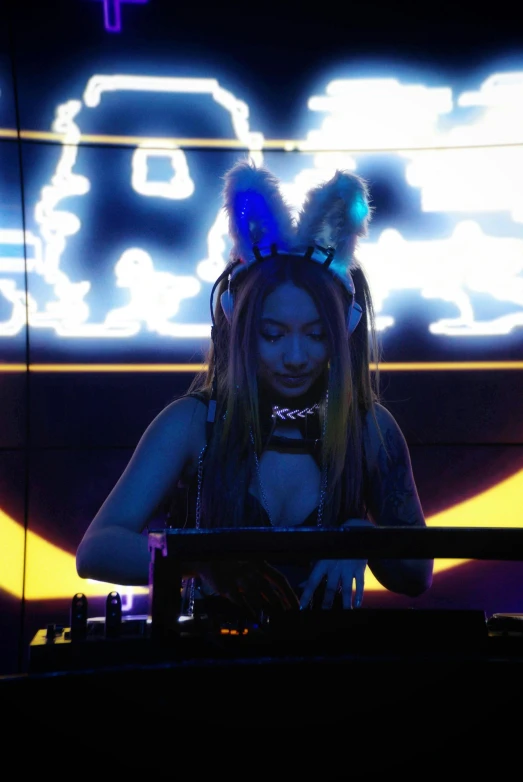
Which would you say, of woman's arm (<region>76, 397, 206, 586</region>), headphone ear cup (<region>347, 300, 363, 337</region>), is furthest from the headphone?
woman's arm (<region>76, 397, 206, 586</region>)

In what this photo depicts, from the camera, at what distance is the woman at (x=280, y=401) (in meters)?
1.63

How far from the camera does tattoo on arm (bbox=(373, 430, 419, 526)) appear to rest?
1.69 metres

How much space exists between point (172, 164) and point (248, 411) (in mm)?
1328

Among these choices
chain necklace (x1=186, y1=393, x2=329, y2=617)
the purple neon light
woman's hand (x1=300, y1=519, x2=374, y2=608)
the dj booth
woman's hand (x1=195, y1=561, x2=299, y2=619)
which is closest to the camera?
the dj booth

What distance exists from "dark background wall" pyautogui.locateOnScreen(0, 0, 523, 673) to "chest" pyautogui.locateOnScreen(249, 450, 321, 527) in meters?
1.02

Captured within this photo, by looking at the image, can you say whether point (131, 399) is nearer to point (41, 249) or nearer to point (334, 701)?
point (41, 249)

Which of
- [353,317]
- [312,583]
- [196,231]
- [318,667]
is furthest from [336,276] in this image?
[318,667]

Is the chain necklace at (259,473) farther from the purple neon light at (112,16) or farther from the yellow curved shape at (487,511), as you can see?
the purple neon light at (112,16)

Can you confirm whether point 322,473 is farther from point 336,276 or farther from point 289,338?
point 336,276

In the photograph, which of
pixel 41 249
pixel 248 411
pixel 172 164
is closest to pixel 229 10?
pixel 172 164

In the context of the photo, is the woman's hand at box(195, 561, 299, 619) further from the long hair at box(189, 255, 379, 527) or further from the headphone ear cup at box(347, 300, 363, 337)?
the headphone ear cup at box(347, 300, 363, 337)

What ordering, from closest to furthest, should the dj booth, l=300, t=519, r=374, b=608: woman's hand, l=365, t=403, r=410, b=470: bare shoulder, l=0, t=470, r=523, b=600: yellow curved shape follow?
the dj booth < l=300, t=519, r=374, b=608: woman's hand < l=365, t=403, r=410, b=470: bare shoulder < l=0, t=470, r=523, b=600: yellow curved shape

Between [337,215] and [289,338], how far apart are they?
27 cm

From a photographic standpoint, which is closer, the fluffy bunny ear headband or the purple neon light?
the fluffy bunny ear headband
